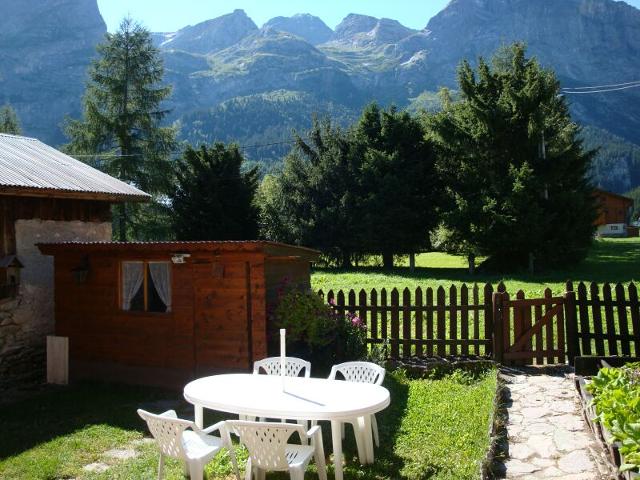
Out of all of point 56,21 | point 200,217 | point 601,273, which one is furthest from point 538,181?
point 56,21

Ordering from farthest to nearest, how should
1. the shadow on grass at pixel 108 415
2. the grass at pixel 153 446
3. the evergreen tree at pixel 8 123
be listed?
the evergreen tree at pixel 8 123 → the shadow on grass at pixel 108 415 → the grass at pixel 153 446

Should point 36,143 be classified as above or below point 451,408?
above

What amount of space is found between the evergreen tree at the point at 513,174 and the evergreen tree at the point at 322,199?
455 cm

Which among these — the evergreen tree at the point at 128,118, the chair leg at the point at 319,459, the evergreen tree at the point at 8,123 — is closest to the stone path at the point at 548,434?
the chair leg at the point at 319,459

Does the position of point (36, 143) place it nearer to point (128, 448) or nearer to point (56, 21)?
point (128, 448)

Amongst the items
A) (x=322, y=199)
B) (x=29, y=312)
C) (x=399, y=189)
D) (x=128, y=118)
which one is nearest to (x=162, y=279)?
(x=29, y=312)

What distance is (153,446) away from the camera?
21.0ft

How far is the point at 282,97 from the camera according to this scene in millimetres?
160250

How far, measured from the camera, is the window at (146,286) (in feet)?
30.2

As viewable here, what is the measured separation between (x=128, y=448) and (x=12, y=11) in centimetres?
18776

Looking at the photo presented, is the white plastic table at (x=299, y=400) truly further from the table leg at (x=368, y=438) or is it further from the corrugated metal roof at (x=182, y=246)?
the corrugated metal roof at (x=182, y=246)

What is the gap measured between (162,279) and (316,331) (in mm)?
2655

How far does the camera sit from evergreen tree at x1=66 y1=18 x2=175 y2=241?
89.7ft

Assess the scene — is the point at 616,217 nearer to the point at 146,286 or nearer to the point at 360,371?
the point at 146,286
